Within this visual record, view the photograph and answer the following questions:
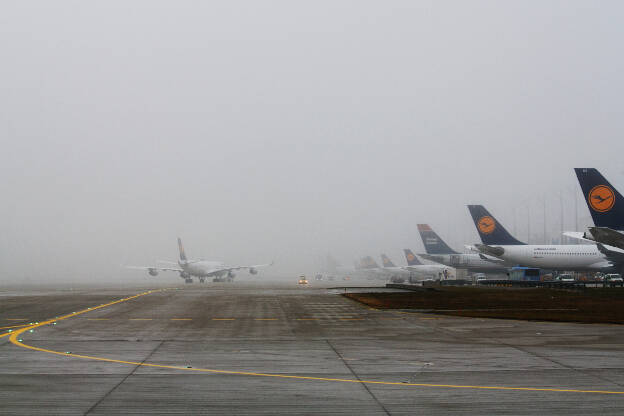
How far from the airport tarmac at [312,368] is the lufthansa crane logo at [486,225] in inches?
3182

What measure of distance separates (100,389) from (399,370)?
22.2ft

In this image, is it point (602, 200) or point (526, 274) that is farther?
point (526, 274)

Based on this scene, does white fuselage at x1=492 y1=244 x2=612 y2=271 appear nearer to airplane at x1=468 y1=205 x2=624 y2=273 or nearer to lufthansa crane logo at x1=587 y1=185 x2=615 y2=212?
airplane at x1=468 y1=205 x2=624 y2=273

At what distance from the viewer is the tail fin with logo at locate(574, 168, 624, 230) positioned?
216 ft

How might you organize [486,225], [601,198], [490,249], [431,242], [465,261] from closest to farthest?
[601,198], [490,249], [486,225], [465,261], [431,242]

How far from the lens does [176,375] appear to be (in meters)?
14.7

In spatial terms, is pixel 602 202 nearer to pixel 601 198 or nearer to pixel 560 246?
pixel 601 198

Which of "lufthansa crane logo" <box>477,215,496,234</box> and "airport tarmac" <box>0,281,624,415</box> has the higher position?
"lufthansa crane logo" <box>477,215,496,234</box>

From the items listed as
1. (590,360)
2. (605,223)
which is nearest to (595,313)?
(590,360)

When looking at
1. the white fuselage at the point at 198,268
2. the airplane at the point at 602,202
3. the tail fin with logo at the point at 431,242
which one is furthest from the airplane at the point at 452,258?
the airplane at the point at 602,202

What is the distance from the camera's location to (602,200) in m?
66.2

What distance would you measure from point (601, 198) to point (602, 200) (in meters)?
0.24

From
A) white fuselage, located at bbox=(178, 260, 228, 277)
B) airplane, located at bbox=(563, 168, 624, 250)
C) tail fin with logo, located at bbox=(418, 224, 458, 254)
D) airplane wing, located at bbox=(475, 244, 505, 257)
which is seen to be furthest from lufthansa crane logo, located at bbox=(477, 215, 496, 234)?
white fuselage, located at bbox=(178, 260, 228, 277)

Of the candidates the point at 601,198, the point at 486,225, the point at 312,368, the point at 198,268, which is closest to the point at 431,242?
Result: the point at 486,225
